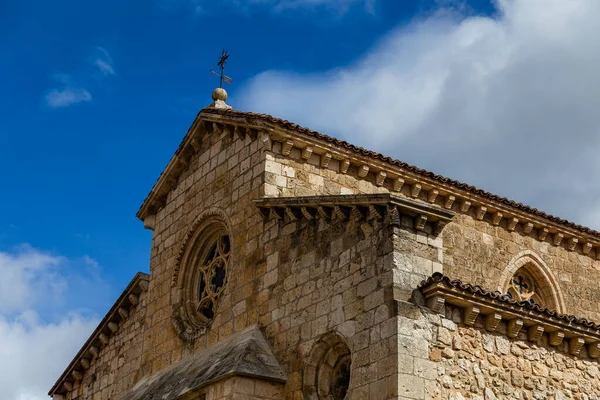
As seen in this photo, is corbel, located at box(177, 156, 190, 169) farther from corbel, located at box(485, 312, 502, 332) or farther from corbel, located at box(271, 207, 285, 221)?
corbel, located at box(485, 312, 502, 332)

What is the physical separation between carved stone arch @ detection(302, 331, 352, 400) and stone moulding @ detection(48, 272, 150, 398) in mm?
6577

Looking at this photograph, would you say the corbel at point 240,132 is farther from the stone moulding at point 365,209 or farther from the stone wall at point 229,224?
the stone moulding at point 365,209

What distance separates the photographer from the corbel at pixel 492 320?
12.3m

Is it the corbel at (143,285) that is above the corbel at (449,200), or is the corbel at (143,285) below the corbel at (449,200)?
below

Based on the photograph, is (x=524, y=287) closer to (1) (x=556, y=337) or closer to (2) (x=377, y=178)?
(2) (x=377, y=178)

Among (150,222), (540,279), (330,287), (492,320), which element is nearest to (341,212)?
(330,287)

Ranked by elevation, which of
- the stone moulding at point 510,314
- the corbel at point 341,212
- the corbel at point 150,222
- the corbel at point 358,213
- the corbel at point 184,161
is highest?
the corbel at point 184,161

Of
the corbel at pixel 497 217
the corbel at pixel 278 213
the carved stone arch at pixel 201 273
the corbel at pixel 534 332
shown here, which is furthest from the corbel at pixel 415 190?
the corbel at pixel 534 332

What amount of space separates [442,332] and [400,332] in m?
0.66

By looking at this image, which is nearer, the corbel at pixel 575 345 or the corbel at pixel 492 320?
the corbel at pixel 492 320

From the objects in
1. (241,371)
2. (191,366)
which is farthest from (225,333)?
(241,371)

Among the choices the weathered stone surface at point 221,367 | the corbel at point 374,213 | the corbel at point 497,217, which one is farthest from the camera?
the corbel at point 497,217

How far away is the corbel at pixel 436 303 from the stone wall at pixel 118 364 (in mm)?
7653

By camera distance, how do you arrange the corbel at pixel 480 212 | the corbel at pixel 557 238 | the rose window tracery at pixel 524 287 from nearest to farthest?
1. the corbel at pixel 480 212
2. the rose window tracery at pixel 524 287
3. the corbel at pixel 557 238
